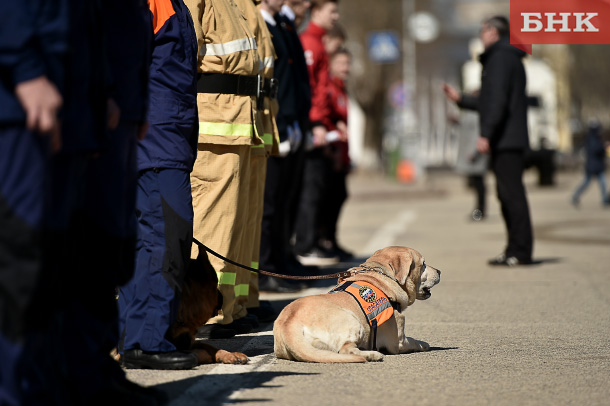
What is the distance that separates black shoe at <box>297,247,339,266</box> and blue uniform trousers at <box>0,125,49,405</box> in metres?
7.32

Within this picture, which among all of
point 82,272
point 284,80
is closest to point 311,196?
point 284,80

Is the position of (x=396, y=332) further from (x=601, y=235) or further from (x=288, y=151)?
(x=601, y=235)

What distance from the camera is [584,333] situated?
6.23 m

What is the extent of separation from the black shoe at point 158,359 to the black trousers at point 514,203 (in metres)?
5.71

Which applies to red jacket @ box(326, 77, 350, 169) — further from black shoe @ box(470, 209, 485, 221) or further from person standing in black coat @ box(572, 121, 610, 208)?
person standing in black coat @ box(572, 121, 610, 208)

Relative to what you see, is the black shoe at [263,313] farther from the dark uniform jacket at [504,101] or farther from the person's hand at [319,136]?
the dark uniform jacket at [504,101]

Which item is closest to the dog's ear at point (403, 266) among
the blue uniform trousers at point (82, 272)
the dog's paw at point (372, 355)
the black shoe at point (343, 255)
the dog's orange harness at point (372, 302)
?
the dog's orange harness at point (372, 302)

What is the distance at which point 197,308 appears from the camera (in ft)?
15.9

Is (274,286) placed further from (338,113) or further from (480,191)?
(480,191)

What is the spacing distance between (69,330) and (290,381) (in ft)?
4.10

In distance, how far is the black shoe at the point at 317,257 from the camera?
10531 mm

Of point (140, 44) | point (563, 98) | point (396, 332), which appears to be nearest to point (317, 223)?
point (396, 332)

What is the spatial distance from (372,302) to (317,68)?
200 inches

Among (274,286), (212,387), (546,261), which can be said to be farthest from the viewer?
(546,261)
